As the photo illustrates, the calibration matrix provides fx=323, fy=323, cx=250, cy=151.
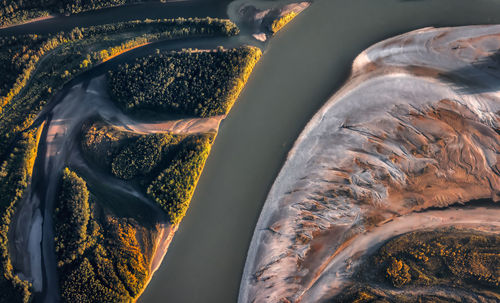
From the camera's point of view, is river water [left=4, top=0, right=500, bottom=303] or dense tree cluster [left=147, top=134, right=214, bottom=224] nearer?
dense tree cluster [left=147, top=134, right=214, bottom=224]

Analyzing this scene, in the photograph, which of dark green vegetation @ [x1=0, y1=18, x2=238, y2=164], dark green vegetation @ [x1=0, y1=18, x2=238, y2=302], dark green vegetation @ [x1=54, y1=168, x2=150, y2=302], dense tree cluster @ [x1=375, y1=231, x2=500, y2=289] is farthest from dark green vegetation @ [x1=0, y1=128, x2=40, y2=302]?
dense tree cluster @ [x1=375, y1=231, x2=500, y2=289]

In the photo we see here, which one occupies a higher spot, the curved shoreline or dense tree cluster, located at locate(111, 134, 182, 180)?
dense tree cluster, located at locate(111, 134, 182, 180)

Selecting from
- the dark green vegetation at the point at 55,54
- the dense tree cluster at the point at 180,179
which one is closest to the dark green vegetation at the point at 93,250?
the dense tree cluster at the point at 180,179

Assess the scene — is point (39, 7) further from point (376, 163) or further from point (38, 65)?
point (376, 163)

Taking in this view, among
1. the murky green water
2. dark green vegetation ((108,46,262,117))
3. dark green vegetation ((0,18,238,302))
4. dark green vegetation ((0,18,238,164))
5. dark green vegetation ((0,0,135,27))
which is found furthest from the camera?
dark green vegetation ((0,0,135,27))

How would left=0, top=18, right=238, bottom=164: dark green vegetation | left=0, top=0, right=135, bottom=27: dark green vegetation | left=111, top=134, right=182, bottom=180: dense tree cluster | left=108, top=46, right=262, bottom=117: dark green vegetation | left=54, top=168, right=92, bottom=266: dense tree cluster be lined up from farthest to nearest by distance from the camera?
left=0, top=0, right=135, bottom=27: dark green vegetation → left=108, top=46, right=262, bottom=117: dark green vegetation → left=0, top=18, right=238, bottom=164: dark green vegetation → left=111, top=134, right=182, bottom=180: dense tree cluster → left=54, top=168, right=92, bottom=266: dense tree cluster

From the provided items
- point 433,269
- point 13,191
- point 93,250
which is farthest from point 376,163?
point 13,191

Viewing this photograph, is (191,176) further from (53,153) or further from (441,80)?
(441,80)

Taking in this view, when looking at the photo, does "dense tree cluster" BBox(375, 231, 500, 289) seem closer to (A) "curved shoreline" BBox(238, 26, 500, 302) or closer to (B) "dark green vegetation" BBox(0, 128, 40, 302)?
(A) "curved shoreline" BBox(238, 26, 500, 302)
